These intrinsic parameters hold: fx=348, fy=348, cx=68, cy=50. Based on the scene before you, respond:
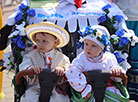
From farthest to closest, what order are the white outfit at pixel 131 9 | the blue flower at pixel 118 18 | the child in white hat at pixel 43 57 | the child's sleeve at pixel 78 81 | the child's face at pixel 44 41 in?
the white outfit at pixel 131 9, the blue flower at pixel 118 18, the child's face at pixel 44 41, the child in white hat at pixel 43 57, the child's sleeve at pixel 78 81

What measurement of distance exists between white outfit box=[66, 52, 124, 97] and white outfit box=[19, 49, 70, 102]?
0.60ft

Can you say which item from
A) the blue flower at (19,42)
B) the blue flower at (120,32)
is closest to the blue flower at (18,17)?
the blue flower at (19,42)

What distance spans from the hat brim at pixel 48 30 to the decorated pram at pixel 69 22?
213 millimetres

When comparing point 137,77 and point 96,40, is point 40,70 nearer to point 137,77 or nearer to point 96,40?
point 96,40

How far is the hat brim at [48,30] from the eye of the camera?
3309mm

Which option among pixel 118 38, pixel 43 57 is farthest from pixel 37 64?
pixel 118 38

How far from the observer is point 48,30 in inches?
131

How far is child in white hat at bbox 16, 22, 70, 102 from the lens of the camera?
3.28 m

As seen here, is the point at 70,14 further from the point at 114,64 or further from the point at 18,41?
the point at 114,64

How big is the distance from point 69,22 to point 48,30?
2.05 ft

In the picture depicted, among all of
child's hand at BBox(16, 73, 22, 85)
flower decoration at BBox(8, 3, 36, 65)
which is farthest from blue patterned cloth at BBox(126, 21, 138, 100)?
child's hand at BBox(16, 73, 22, 85)

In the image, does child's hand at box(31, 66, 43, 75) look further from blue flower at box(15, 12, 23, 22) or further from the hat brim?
blue flower at box(15, 12, 23, 22)

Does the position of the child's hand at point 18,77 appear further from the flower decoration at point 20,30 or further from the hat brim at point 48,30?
the hat brim at point 48,30

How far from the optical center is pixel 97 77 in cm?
317
